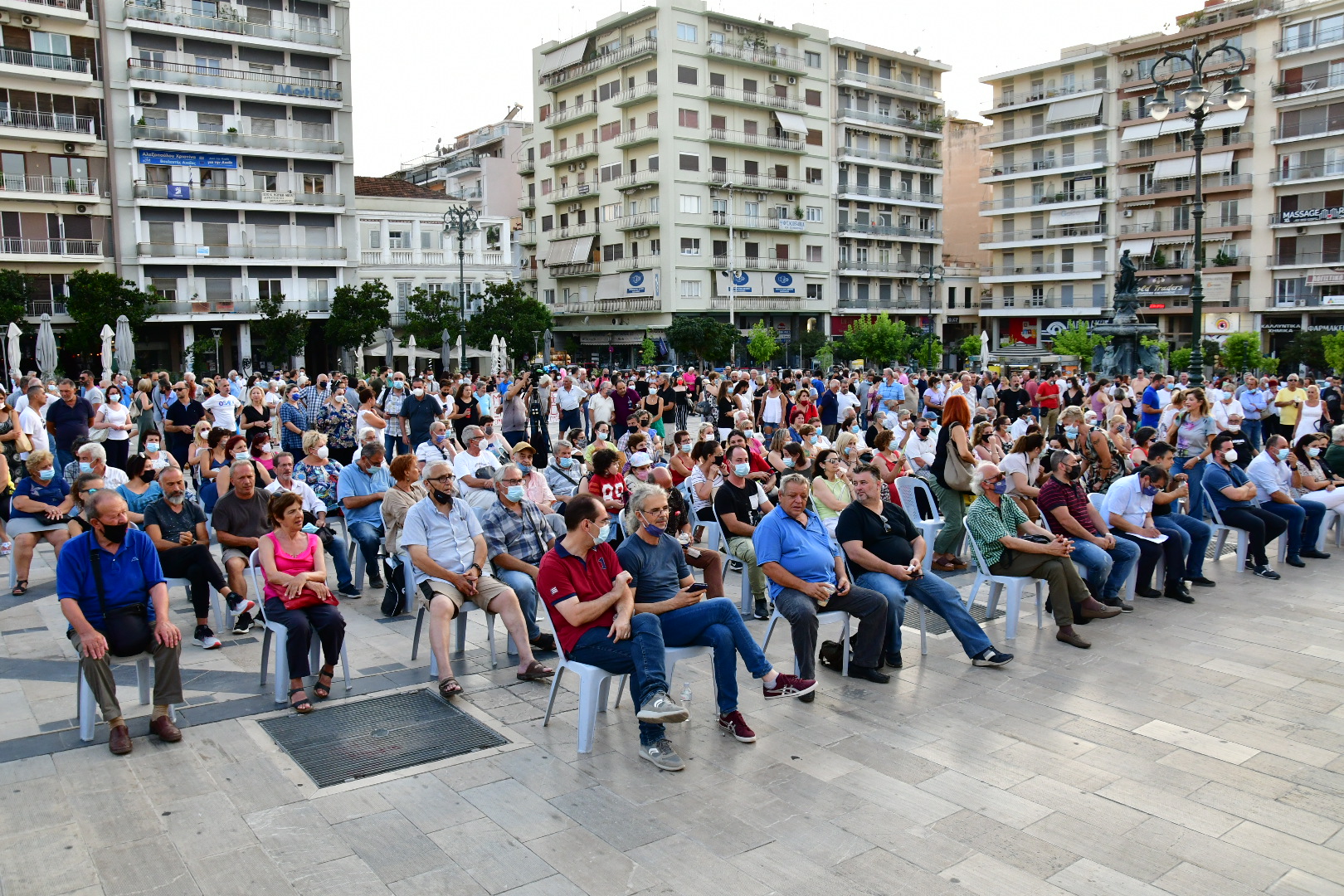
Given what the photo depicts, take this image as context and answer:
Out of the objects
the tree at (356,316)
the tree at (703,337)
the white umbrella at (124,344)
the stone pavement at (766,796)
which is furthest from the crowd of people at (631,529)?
the tree at (703,337)

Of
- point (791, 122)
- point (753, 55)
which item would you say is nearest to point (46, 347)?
point (753, 55)

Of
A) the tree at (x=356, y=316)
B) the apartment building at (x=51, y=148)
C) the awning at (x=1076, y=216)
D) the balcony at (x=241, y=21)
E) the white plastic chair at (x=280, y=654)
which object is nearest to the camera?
the white plastic chair at (x=280, y=654)

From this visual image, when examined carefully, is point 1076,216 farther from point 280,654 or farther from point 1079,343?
point 280,654

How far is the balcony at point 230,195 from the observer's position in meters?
44.9

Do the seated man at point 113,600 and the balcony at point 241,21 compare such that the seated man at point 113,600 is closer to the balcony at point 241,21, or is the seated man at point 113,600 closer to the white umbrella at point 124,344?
the white umbrella at point 124,344

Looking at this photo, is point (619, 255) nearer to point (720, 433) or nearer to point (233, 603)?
point (720, 433)

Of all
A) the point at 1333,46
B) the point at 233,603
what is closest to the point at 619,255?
the point at 1333,46

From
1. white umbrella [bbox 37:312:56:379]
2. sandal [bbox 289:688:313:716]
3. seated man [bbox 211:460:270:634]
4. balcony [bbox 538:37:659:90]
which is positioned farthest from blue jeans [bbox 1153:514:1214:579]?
balcony [bbox 538:37:659:90]

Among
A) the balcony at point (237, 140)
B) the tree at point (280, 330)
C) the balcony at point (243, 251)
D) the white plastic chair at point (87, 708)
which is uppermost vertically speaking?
the balcony at point (237, 140)

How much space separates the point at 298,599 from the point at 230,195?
4670 cm

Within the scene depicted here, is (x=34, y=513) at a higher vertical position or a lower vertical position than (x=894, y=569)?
higher

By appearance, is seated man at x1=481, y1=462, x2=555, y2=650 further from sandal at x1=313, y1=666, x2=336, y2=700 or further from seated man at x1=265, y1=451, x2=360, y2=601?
seated man at x1=265, y1=451, x2=360, y2=601

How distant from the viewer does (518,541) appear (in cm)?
737

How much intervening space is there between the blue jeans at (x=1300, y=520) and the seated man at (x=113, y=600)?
32.7ft
